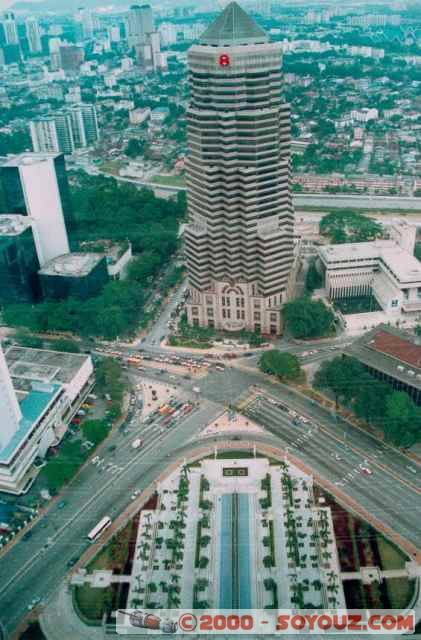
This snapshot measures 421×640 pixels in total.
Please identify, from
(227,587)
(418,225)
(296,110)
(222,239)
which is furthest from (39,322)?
(296,110)

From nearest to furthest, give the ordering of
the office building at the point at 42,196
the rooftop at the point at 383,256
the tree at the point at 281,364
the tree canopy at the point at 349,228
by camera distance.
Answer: the tree at the point at 281,364 < the rooftop at the point at 383,256 < the office building at the point at 42,196 < the tree canopy at the point at 349,228

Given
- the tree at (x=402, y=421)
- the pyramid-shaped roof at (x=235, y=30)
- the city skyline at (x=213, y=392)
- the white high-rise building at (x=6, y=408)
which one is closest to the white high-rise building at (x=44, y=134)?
the city skyline at (x=213, y=392)

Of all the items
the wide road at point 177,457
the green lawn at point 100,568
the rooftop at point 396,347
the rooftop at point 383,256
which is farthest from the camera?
the rooftop at point 383,256

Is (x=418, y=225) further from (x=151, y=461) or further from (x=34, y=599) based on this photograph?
(x=34, y=599)

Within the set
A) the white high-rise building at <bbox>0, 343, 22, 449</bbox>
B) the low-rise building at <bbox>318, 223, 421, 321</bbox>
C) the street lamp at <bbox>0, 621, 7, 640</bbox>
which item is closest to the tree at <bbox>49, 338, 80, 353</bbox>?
the white high-rise building at <bbox>0, 343, 22, 449</bbox>

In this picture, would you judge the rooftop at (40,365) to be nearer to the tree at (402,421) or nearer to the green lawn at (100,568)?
the green lawn at (100,568)

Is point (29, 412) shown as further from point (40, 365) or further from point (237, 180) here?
point (237, 180)
